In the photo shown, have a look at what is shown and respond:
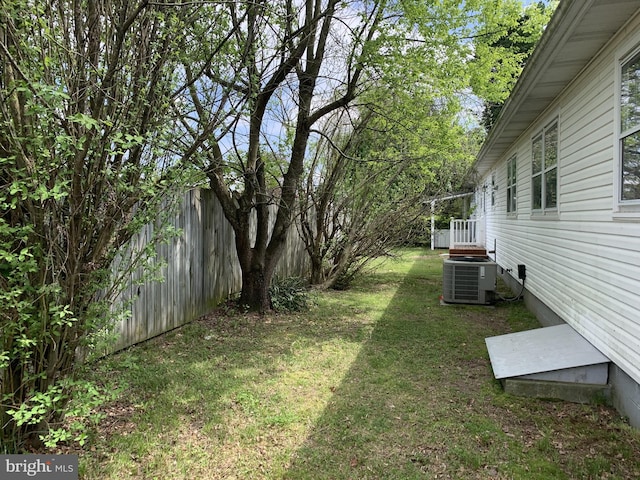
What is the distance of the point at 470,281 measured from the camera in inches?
315

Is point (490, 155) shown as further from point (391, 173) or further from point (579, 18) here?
point (579, 18)

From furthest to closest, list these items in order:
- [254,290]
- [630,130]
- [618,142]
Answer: [254,290] → [618,142] → [630,130]

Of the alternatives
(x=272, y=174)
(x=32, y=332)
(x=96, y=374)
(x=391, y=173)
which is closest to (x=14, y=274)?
(x=32, y=332)

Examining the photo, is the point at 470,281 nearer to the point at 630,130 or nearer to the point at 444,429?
the point at 630,130

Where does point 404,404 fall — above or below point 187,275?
below

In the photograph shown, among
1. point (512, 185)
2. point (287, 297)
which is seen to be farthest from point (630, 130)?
point (512, 185)

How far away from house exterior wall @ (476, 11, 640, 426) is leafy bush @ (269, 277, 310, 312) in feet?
12.7

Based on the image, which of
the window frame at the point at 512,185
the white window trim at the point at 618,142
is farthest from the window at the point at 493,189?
the white window trim at the point at 618,142

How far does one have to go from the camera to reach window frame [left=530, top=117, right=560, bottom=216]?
5680 millimetres

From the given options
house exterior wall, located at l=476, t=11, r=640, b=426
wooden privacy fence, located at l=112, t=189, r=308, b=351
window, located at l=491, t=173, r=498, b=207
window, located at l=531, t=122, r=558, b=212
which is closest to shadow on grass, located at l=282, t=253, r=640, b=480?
house exterior wall, located at l=476, t=11, r=640, b=426

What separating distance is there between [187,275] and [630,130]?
5.21m

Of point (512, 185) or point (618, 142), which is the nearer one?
point (618, 142)

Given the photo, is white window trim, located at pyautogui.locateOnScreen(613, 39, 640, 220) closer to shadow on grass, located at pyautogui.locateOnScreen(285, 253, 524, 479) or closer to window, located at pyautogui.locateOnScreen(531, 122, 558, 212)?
shadow on grass, located at pyautogui.locateOnScreen(285, 253, 524, 479)

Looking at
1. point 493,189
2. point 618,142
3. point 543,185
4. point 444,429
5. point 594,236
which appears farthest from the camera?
point 493,189
